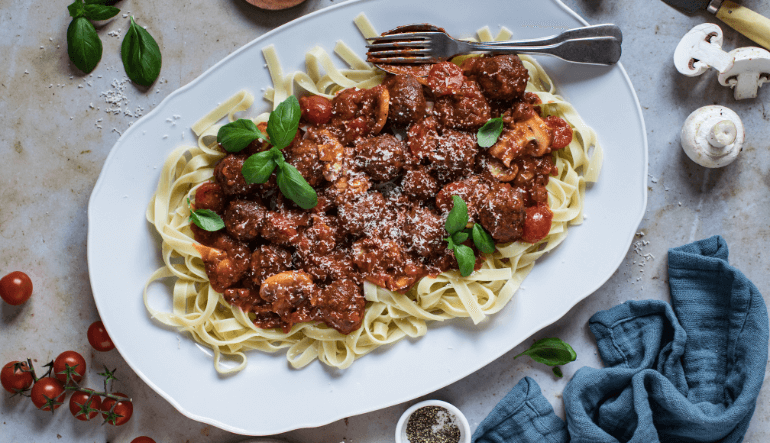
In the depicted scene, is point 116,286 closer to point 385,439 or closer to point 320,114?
point 320,114

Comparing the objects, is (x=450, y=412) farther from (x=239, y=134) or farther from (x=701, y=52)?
(x=701, y=52)

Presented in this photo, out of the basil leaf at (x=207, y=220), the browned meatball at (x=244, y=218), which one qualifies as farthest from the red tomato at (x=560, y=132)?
the basil leaf at (x=207, y=220)

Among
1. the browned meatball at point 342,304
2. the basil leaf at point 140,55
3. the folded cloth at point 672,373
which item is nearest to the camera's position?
the browned meatball at point 342,304

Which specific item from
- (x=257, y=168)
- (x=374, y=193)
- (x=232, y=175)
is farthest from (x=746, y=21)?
(x=232, y=175)

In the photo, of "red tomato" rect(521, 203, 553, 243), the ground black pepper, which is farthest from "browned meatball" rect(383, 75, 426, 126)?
the ground black pepper

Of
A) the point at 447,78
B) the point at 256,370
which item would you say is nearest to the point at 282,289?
the point at 256,370

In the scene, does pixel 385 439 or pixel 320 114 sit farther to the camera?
pixel 385 439

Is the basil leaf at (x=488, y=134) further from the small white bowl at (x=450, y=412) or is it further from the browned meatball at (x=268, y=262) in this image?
the small white bowl at (x=450, y=412)

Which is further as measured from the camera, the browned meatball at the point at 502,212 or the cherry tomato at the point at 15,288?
the cherry tomato at the point at 15,288
